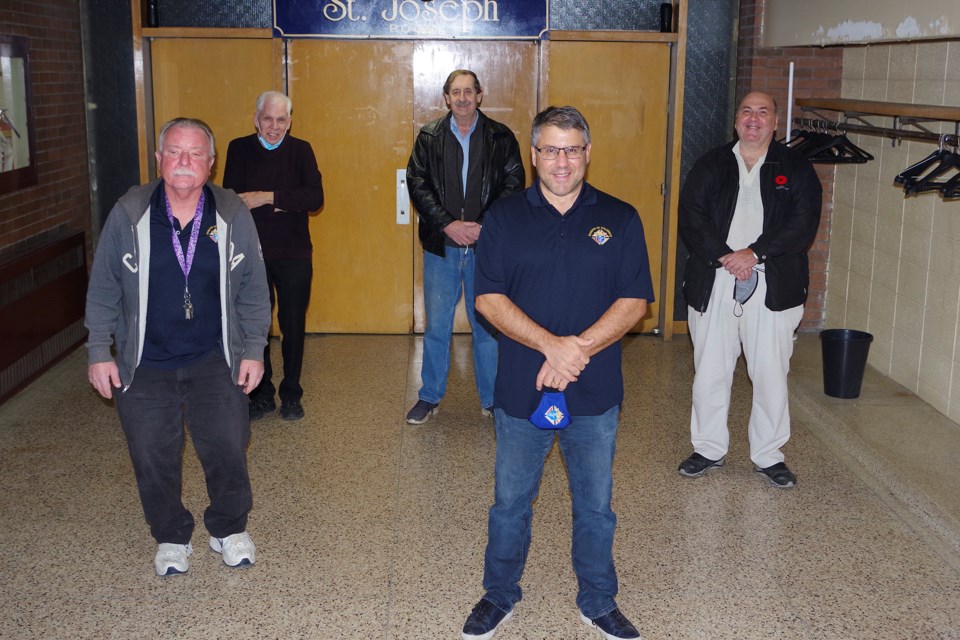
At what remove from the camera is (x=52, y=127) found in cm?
676

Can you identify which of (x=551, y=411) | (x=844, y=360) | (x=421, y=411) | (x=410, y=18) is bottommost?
(x=421, y=411)

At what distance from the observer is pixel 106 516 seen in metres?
4.48

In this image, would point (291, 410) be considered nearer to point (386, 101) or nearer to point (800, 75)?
point (386, 101)

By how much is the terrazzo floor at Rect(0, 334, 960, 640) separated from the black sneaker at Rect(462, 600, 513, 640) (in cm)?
6

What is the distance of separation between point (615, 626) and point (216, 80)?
17.0 ft

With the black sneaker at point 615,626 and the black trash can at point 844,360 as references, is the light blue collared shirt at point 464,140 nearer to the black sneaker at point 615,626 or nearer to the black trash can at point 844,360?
the black trash can at point 844,360

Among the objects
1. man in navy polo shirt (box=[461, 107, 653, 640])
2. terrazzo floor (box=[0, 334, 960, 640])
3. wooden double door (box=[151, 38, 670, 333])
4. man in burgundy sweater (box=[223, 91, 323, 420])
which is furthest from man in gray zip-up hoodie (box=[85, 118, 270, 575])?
wooden double door (box=[151, 38, 670, 333])

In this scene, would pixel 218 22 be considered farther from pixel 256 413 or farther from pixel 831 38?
pixel 831 38

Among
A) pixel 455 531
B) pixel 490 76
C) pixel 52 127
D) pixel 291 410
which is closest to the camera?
pixel 455 531

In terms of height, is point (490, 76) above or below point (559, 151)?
above

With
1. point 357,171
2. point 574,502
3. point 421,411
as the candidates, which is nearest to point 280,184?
point 421,411

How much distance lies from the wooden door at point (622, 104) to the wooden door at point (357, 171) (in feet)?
3.59

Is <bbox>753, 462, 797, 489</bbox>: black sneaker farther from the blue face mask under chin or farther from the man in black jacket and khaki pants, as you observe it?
the blue face mask under chin

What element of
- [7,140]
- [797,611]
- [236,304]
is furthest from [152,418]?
[7,140]
